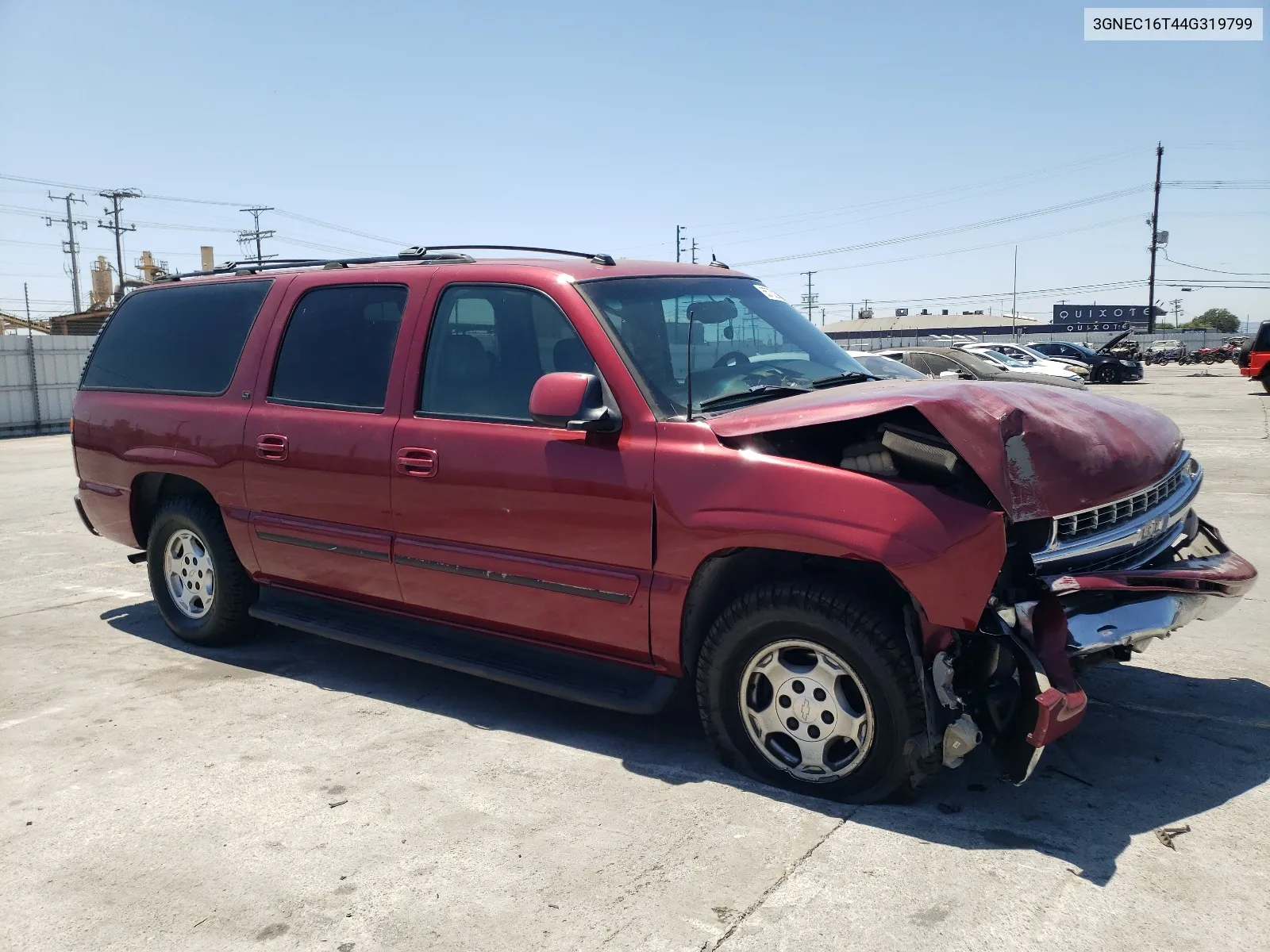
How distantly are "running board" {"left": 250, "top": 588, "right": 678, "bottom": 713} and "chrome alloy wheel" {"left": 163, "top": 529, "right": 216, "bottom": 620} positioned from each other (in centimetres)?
47

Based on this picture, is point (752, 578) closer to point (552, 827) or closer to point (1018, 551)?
point (1018, 551)

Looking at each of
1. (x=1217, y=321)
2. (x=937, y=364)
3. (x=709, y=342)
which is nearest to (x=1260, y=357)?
(x=937, y=364)

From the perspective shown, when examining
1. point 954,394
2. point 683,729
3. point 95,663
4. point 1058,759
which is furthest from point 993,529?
point 95,663

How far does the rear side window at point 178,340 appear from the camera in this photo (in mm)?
5301

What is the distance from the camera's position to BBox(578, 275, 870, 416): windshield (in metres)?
3.94

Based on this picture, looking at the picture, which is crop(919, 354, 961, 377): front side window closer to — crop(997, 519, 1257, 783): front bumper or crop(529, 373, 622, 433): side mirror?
crop(997, 519, 1257, 783): front bumper

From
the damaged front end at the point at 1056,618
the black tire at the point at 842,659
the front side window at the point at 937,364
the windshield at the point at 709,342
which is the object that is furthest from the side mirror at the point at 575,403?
the front side window at the point at 937,364

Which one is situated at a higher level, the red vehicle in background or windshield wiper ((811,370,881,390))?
windshield wiper ((811,370,881,390))

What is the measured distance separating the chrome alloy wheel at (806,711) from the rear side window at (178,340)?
328 centimetres

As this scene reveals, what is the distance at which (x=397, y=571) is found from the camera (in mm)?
4492

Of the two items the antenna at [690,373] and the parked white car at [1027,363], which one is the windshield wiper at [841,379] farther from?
the parked white car at [1027,363]

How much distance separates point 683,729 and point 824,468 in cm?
150

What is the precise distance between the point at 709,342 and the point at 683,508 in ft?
2.91

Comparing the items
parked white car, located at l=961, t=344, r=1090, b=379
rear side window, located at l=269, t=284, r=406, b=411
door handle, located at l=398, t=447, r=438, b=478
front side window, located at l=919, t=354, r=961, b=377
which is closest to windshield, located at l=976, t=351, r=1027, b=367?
parked white car, located at l=961, t=344, r=1090, b=379
